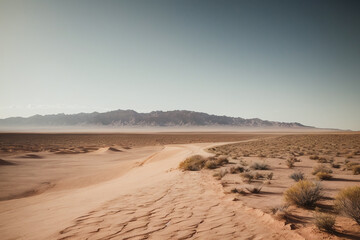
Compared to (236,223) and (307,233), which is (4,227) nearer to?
(236,223)

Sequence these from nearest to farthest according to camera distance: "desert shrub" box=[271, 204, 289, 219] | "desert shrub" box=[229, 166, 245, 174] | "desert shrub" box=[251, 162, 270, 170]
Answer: "desert shrub" box=[271, 204, 289, 219] → "desert shrub" box=[229, 166, 245, 174] → "desert shrub" box=[251, 162, 270, 170]

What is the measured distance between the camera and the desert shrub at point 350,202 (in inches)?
156

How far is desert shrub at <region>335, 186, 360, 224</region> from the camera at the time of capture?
3961 mm

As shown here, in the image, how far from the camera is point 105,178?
14.6 metres

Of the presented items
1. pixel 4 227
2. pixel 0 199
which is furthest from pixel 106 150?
pixel 4 227

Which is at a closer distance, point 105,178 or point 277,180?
point 277,180

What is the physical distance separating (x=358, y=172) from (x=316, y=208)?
741 centimetres

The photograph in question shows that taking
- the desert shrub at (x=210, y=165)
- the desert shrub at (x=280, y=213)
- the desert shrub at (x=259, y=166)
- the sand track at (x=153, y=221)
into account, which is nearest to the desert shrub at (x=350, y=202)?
the desert shrub at (x=280, y=213)

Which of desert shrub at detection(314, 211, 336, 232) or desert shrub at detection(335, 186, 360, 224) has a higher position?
desert shrub at detection(335, 186, 360, 224)

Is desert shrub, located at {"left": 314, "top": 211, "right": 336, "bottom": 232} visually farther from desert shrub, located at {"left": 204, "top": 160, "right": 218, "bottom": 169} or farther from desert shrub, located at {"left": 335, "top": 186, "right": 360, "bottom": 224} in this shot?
desert shrub, located at {"left": 204, "top": 160, "right": 218, "bottom": 169}

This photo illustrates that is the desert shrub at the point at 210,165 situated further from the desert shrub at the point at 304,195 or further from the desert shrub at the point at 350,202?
the desert shrub at the point at 350,202

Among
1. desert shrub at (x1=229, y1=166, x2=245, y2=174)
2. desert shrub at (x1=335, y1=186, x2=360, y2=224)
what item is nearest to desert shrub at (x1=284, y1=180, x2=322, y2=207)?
desert shrub at (x1=335, y1=186, x2=360, y2=224)

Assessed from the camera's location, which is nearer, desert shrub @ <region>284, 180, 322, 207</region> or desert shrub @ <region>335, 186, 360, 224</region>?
desert shrub @ <region>335, 186, 360, 224</region>

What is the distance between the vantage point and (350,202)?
4.08 m
